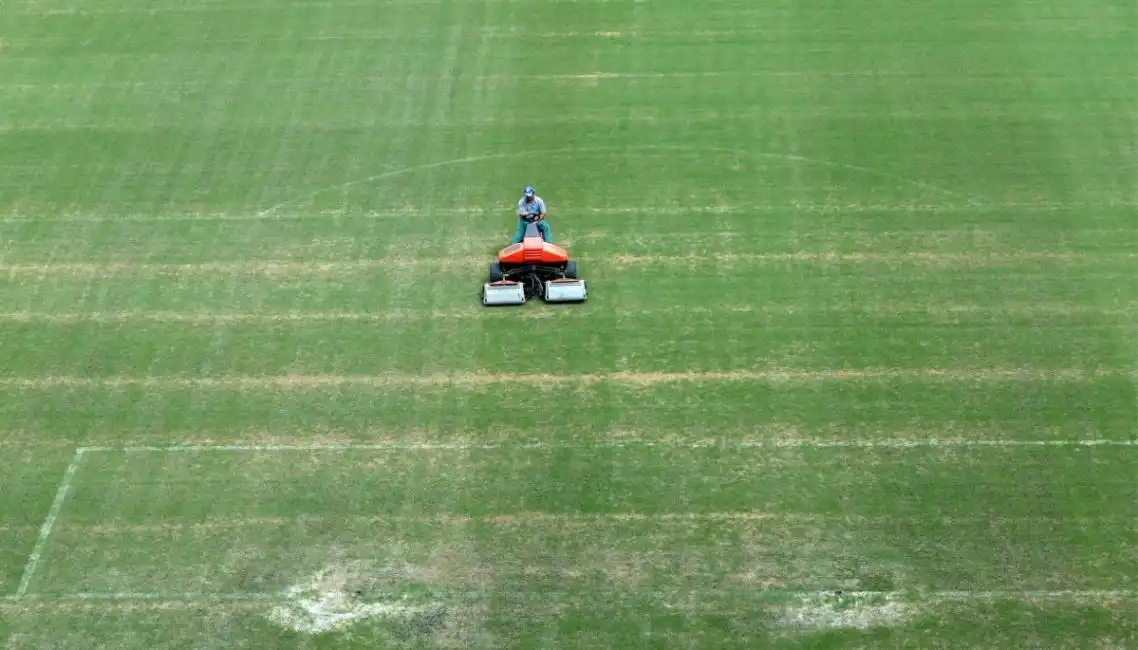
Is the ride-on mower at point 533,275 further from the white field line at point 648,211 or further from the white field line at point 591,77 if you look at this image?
the white field line at point 591,77

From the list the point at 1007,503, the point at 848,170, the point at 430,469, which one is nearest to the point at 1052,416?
the point at 1007,503

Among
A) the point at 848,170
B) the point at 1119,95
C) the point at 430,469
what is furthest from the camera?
the point at 1119,95

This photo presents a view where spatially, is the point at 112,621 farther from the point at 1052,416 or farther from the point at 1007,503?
the point at 1052,416

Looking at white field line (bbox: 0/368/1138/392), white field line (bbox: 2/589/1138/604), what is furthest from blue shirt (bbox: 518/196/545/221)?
white field line (bbox: 2/589/1138/604)

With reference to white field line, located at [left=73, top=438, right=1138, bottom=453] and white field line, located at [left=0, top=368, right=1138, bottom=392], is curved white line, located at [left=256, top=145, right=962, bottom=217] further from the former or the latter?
white field line, located at [left=73, top=438, right=1138, bottom=453]

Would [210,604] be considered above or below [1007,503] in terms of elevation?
below

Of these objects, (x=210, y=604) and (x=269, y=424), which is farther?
(x=269, y=424)

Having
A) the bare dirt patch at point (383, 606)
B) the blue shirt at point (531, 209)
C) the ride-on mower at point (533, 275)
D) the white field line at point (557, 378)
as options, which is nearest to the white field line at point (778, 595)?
the bare dirt patch at point (383, 606)
